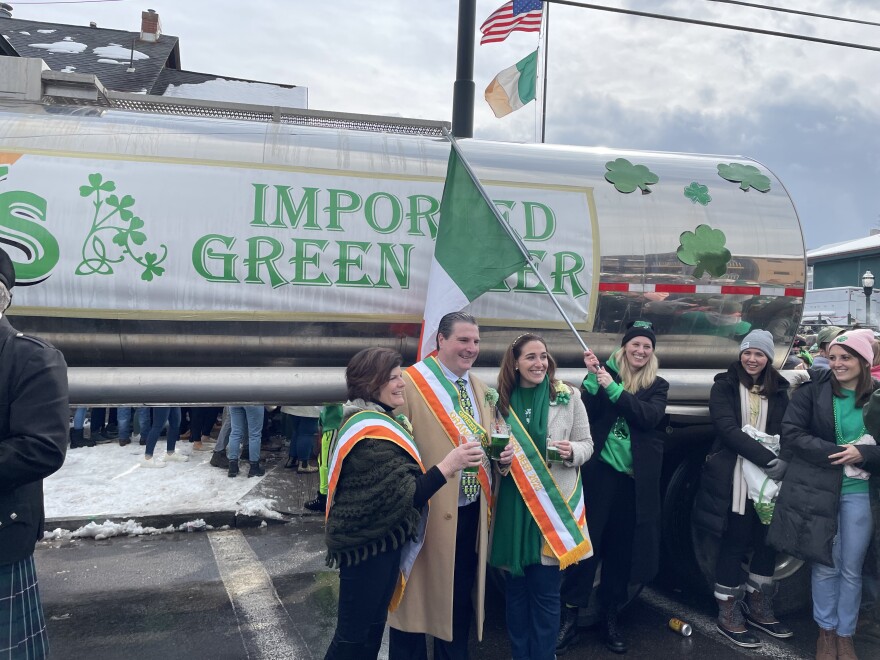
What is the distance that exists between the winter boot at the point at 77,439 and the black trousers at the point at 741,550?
7.45 m

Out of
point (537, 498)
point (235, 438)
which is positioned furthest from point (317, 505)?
point (537, 498)

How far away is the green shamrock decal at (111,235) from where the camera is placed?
10.9 feet

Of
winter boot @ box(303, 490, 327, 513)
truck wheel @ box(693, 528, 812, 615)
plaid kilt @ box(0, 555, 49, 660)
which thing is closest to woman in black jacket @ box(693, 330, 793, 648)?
truck wheel @ box(693, 528, 812, 615)

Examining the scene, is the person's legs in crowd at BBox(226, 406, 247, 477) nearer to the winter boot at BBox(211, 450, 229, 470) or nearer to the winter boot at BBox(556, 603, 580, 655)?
the winter boot at BBox(211, 450, 229, 470)

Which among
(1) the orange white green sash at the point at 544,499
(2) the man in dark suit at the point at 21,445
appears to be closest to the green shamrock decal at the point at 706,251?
(1) the orange white green sash at the point at 544,499

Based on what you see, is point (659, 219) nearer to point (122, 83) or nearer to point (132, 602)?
point (132, 602)

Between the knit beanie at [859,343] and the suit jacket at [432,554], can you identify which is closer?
the suit jacket at [432,554]

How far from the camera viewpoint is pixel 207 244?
3447 millimetres

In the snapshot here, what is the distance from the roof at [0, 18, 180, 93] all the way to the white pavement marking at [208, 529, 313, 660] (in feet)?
43.8

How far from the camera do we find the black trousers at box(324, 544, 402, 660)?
8.02ft

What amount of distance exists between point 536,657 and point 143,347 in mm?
2595

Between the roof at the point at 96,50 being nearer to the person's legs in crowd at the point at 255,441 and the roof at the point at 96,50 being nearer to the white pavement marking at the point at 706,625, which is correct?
the person's legs in crowd at the point at 255,441

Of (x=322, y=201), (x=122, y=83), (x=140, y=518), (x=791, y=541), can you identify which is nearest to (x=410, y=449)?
(x=322, y=201)

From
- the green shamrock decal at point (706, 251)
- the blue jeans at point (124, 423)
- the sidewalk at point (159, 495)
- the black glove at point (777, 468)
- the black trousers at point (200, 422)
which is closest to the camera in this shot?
the black glove at point (777, 468)
